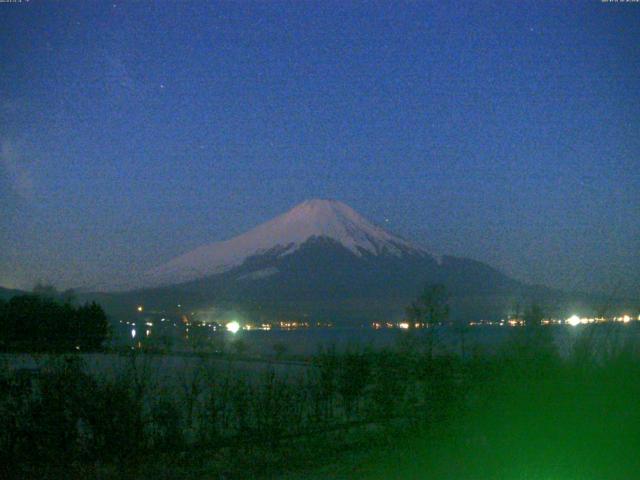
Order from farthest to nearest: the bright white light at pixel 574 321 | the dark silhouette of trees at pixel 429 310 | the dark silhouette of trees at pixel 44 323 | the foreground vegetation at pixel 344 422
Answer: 1. the dark silhouette of trees at pixel 44 323
2. the dark silhouette of trees at pixel 429 310
3. the bright white light at pixel 574 321
4. the foreground vegetation at pixel 344 422

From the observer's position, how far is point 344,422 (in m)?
12.8

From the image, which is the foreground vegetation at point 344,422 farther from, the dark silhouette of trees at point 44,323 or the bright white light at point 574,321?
the dark silhouette of trees at point 44,323

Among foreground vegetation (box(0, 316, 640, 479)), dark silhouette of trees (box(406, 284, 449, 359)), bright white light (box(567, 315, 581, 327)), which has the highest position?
dark silhouette of trees (box(406, 284, 449, 359))

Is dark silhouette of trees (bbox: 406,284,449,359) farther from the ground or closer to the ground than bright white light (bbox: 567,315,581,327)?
farther from the ground

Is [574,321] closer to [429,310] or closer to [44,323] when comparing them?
[429,310]

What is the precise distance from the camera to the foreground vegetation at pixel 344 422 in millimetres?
9086

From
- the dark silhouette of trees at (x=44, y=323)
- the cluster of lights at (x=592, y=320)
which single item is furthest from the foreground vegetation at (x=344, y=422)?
the dark silhouette of trees at (x=44, y=323)

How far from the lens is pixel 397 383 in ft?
42.6

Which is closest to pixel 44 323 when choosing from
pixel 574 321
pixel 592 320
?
pixel 574 321

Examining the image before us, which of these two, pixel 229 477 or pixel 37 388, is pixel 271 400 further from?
pixel 37 388

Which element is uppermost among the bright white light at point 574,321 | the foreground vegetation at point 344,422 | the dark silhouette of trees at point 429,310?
the dark silhouette of trees at point 429,310

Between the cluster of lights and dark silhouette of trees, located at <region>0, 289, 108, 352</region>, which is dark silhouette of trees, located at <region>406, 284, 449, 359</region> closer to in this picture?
the cluster of lights

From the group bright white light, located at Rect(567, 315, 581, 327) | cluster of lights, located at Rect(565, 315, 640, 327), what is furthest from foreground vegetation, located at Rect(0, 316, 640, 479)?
bright white light, located at Rect(567, 315, 581, 327)

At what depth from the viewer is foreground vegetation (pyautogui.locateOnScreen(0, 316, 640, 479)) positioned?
9086mm
